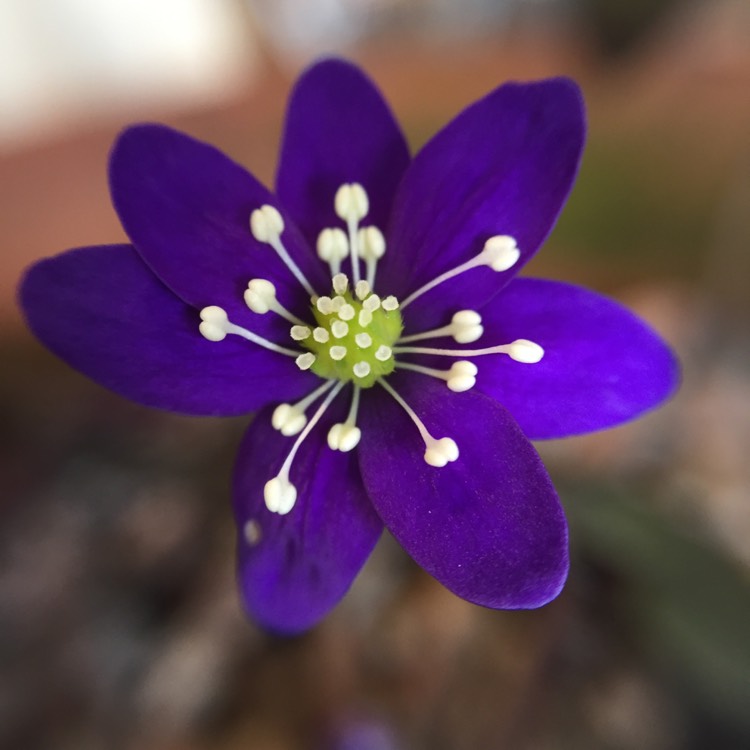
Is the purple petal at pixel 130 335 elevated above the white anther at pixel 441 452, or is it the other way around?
the purple petal at pixel 130 335

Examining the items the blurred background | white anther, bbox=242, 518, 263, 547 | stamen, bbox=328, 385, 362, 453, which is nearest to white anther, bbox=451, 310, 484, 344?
stamen, bbox=328, 385, 362, 453

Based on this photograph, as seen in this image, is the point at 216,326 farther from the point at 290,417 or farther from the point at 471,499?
the point at 471,499

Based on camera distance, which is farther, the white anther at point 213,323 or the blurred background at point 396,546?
the blurred background at point 396,546

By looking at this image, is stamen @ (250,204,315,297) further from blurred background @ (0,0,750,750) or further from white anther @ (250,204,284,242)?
blurred background @ (0,0,750,750)

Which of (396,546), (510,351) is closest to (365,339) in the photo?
(510,351)

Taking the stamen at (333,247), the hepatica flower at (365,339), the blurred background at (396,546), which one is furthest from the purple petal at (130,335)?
the blurred background at (396,546)

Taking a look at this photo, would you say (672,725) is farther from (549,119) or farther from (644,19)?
(644,19)

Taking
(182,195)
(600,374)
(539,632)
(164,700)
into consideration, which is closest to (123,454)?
(164,700)

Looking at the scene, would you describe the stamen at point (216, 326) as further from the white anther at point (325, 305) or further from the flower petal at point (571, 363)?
the flower petal at point (571, 363)
